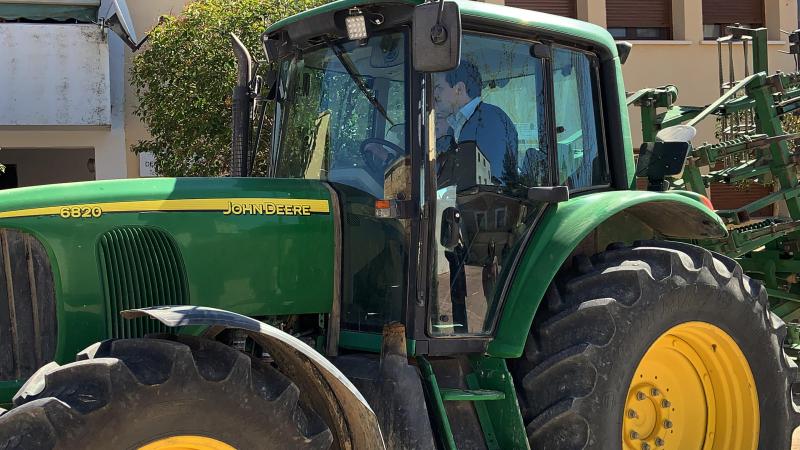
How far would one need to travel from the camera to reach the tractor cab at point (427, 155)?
3867 mm

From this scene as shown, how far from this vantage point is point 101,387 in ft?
9.68

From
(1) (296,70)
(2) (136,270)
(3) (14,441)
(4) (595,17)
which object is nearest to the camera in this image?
(3) (14,441)

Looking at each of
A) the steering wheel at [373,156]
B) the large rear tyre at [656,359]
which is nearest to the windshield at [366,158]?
the steering wheel at [373,156]

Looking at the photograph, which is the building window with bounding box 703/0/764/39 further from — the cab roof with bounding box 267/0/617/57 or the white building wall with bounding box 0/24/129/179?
the cab roof with bounding box 267/0/617/57

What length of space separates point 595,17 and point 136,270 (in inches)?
519

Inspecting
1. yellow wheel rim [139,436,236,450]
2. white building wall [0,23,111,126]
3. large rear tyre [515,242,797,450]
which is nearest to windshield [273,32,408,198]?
large rear tyre [515,242,797,450]

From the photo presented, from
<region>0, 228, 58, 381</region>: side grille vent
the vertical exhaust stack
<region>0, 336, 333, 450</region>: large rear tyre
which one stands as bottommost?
<region>0, 336, 333, 450</region>: large rear tyre

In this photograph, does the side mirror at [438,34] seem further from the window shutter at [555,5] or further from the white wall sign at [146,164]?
the window shutter at [555,5]

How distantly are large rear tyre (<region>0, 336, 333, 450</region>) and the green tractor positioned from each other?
0.01 m

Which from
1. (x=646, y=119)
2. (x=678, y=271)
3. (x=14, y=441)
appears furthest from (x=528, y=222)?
(x=646, y=119)

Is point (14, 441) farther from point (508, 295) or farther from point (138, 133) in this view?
point (138, 133)

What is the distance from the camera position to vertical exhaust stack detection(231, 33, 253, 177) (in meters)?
4.64

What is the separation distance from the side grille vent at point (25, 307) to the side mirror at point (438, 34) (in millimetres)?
1633

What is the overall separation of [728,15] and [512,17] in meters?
13.9
